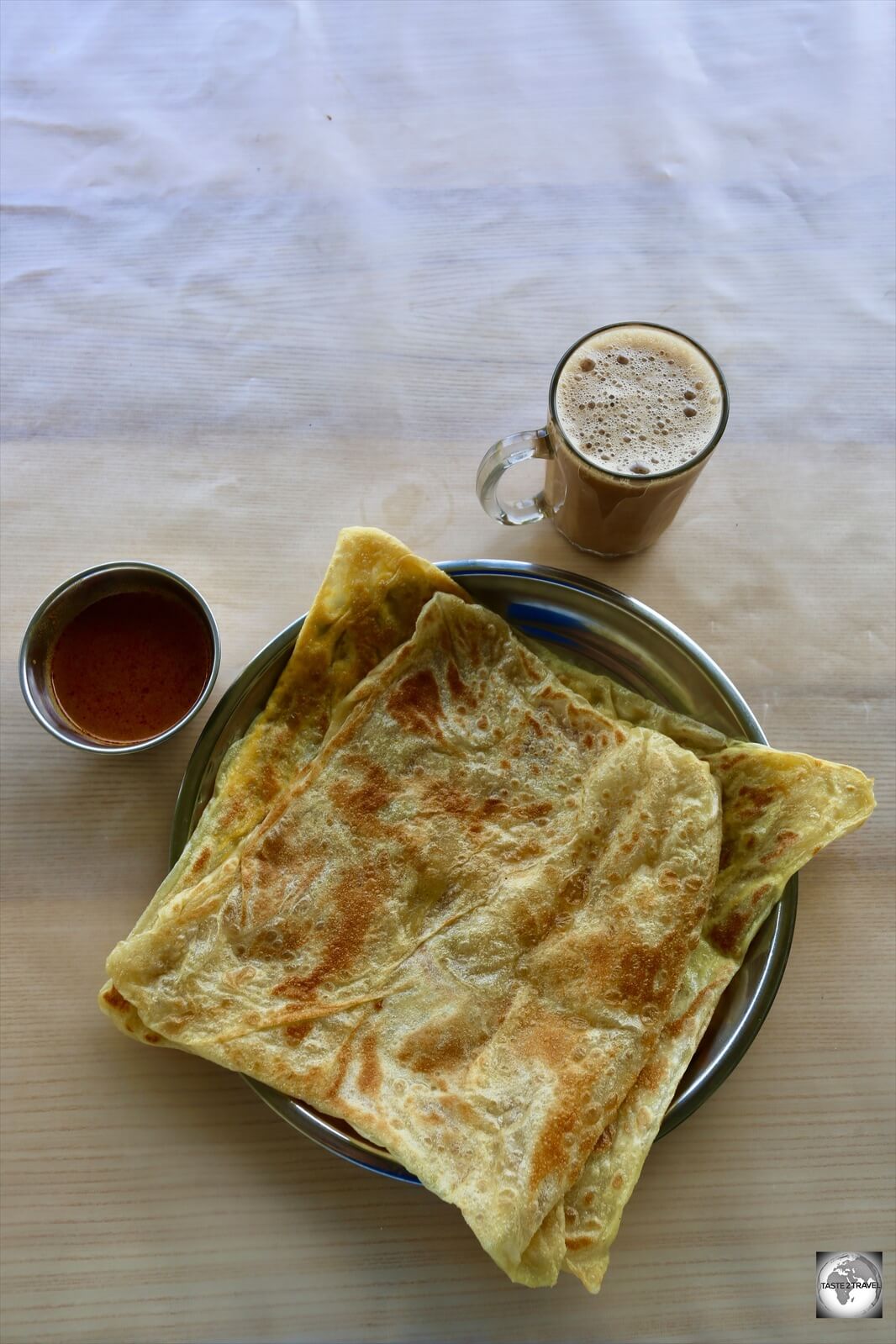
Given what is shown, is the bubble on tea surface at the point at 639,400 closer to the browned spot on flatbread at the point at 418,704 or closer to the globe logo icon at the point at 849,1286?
the browned spot on flatbread at the point at 418,704

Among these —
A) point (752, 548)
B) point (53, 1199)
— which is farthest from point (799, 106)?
point (53, 1199)

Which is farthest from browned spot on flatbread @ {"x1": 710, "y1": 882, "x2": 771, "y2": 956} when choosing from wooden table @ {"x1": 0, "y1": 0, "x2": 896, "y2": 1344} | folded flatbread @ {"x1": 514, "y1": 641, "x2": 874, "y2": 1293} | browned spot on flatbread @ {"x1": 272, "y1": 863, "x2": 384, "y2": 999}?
browned spot on flatbread @ {"x1": 272, "y1": 863, "x2": 384, "y2": 999}

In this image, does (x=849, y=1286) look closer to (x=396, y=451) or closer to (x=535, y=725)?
(x=535, y=725)

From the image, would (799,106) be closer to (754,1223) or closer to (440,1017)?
(440,1017)

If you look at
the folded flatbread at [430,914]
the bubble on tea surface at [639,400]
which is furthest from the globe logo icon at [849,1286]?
the bubble on tea surface at [639,400]

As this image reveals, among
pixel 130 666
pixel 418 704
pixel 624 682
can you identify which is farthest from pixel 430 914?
pixel 130 666

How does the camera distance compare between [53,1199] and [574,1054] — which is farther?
[53,1199]
